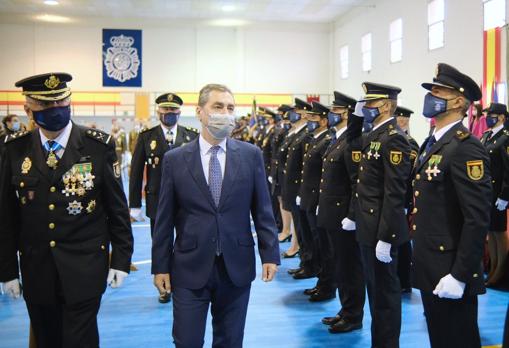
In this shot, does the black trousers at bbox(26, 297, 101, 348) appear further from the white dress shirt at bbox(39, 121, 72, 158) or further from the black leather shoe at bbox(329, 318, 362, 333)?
the black leather shoe at bbox(329, 318, 362, 333)

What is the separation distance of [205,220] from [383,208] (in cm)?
131

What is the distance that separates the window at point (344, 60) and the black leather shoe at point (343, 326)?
561 inches

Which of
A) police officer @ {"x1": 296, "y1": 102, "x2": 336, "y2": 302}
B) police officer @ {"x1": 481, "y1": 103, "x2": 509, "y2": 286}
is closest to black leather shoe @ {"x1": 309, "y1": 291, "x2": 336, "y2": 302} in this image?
police officer @ {"x1": 296, "y1": 102, "x2": 336, "y2": 302}

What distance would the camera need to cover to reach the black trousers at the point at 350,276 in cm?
411

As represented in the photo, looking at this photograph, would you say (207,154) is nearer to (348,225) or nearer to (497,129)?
(348,225)

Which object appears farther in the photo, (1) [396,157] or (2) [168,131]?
(2) [168,131]

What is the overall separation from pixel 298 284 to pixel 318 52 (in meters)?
15.0

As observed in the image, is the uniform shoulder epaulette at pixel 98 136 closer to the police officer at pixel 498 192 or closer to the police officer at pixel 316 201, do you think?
the police officer at pixel 316 201

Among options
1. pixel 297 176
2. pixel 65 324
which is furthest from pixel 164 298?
pixel 65 324

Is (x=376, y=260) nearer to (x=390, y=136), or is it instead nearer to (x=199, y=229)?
(x=390, y=136)

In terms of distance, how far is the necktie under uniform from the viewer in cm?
251

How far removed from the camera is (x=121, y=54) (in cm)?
1844

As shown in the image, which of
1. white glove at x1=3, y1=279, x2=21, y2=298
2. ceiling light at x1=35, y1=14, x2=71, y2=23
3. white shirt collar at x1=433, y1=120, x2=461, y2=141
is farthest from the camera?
ceiling light at x1=35, y1=14, x2=71, y2=23

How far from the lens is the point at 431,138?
282 cm
